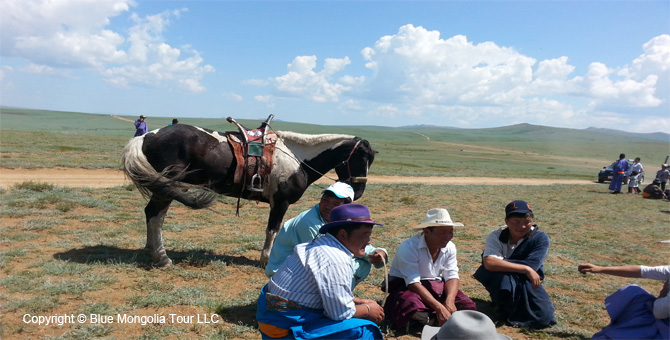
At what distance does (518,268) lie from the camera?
4824 mm

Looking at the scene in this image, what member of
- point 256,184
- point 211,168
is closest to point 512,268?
point 256,184

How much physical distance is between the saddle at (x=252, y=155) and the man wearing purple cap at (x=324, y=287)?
12.5 ft

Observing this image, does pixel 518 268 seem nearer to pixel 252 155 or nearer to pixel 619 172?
pixel 252 155

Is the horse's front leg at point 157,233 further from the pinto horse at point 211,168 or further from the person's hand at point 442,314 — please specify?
the person's hand at point 442,314

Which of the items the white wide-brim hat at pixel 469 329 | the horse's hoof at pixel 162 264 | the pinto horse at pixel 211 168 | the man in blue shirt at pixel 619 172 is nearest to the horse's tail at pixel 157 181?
the pinto horse at pixel 211 168

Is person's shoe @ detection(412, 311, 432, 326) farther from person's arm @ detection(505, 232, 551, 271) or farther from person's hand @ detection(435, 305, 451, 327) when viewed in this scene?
person's arm @ detection(505, 232, 551, 271)

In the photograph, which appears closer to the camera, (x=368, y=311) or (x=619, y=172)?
(x=368, y=311)

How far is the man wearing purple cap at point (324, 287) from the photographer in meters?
2.71

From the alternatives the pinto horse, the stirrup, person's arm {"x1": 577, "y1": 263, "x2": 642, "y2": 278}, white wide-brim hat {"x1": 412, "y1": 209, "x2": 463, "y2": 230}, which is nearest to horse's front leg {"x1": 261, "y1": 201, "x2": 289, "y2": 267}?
the pinto horse

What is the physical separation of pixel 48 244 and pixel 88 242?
0.58 meters

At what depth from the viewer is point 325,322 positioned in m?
2.83

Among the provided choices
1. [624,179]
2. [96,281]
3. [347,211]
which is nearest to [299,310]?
[347,211]

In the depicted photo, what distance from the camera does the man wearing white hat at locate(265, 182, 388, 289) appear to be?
13.0ft

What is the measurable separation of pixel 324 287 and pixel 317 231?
1.63 m
